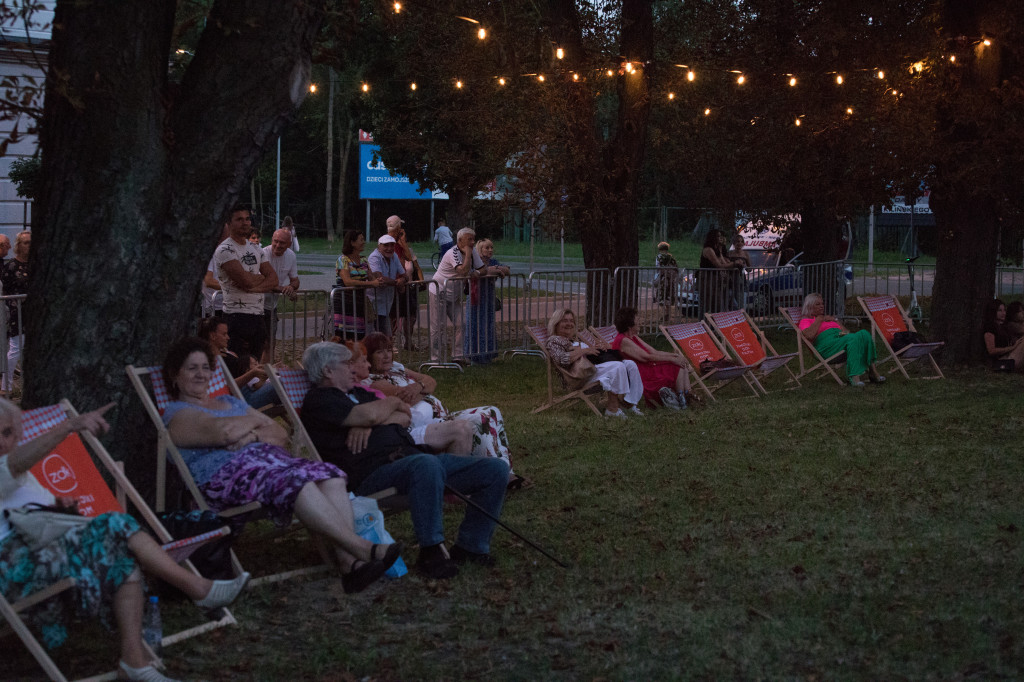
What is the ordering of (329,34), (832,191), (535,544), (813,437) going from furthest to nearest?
(832,191) → (813,437) → (329,34) → (535,544)

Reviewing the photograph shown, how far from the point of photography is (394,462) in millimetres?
6051

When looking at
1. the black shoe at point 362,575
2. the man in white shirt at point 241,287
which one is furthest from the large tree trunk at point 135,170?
the man in white shirt at point 241,287

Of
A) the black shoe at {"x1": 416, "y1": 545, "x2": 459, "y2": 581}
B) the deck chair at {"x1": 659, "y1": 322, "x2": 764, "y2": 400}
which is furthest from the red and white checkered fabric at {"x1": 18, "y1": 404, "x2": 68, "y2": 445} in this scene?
the deck chair at {"x1": 659, "y1": 322, "x2": 764, "y2": 400}

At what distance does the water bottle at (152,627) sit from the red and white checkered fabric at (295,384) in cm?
195

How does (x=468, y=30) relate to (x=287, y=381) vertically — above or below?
above

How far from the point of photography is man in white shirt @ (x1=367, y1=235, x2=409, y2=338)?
1335 cm

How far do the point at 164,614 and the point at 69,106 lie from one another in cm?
236

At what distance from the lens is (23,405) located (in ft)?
18.6

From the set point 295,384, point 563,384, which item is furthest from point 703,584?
point 563,384

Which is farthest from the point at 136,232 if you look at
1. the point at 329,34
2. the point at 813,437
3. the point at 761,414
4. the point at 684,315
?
the point at 684,315

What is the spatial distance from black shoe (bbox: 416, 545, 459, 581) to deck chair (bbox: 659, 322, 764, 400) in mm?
5965

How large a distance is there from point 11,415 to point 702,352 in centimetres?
807

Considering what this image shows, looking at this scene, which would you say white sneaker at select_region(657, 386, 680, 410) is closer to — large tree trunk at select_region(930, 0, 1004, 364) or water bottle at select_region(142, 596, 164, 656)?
large tree trunk at select_region(930, 0, 1004, 364)

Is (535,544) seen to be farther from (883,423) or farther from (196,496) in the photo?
(883,423)
